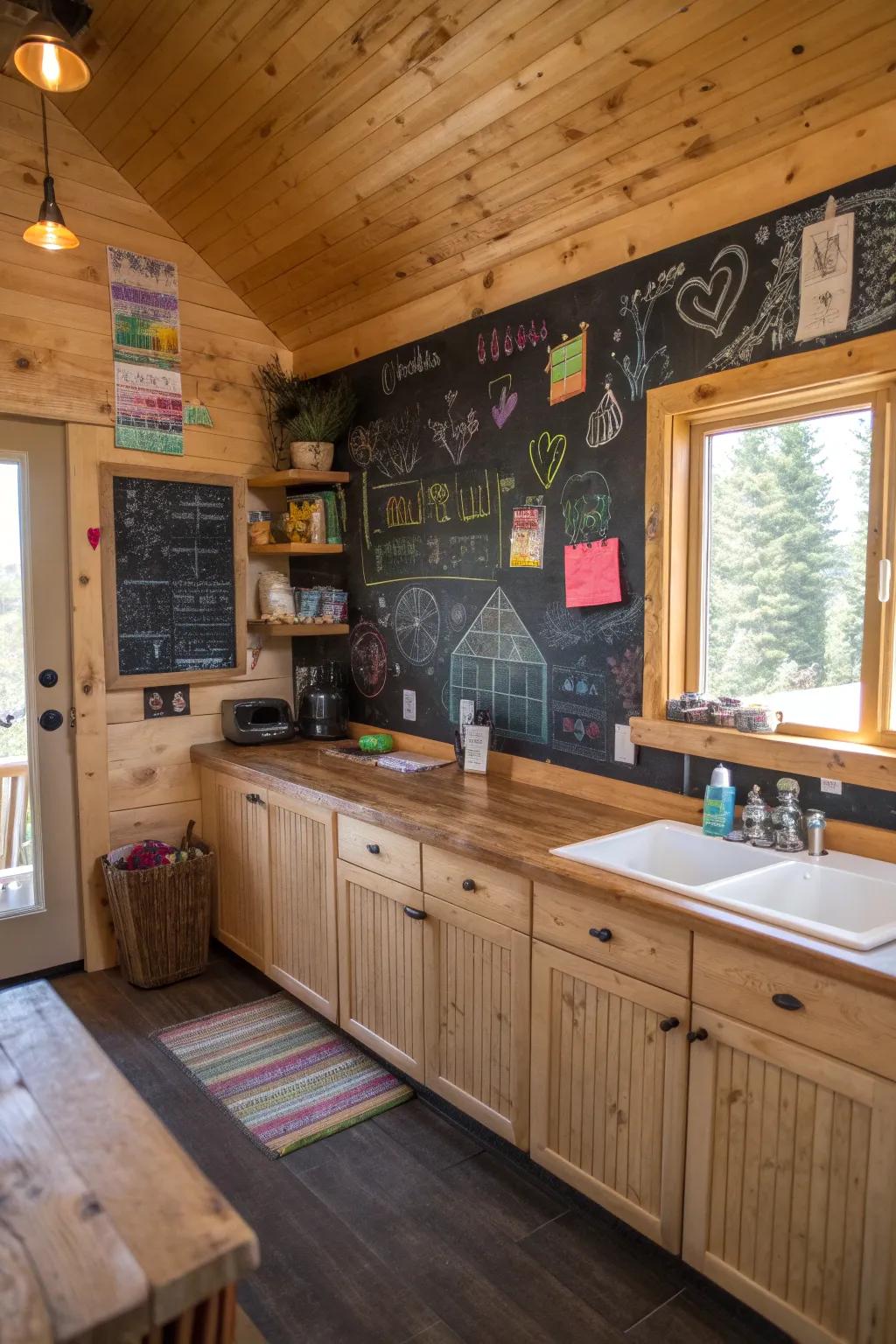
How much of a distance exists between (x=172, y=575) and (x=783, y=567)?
2341 millimetres

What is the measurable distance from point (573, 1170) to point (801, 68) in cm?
247

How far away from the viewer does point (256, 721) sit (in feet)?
12.0

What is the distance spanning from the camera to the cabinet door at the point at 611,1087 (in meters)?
1.82

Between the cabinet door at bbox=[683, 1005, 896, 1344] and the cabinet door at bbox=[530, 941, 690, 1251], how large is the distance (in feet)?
0.15

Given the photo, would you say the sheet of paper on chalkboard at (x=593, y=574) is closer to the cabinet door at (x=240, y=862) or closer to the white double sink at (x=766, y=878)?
the white double sink at (x=766, y=878)

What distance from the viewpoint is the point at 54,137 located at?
3164 millimetres

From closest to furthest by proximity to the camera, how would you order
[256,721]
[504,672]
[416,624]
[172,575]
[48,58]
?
[48,58] < [504,672] < [416,624] < [172,575] < [256,721]

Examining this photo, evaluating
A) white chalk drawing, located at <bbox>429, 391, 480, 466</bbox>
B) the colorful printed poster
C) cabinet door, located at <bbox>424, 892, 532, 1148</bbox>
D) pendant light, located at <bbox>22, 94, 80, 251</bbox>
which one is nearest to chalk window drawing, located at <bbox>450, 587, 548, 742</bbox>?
the colorful printed poster

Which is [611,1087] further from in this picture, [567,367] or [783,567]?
[567,367]

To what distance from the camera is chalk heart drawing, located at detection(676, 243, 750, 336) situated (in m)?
2.19

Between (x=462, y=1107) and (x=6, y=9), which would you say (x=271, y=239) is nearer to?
(x=6, y=9)

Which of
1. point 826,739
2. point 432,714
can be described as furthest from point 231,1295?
point 432,714

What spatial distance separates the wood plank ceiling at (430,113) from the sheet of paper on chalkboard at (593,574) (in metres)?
0.88

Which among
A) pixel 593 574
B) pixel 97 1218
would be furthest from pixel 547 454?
pixel 97 1218
